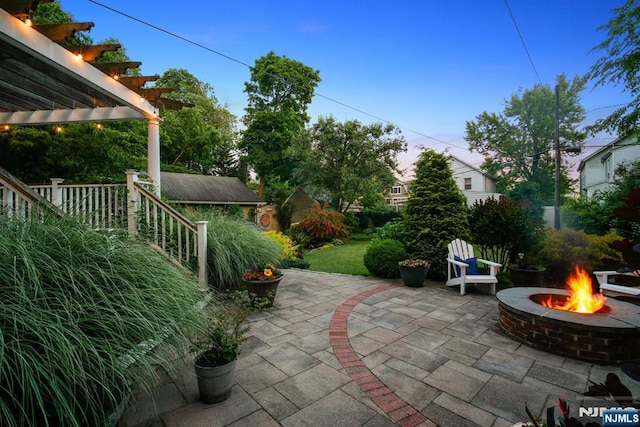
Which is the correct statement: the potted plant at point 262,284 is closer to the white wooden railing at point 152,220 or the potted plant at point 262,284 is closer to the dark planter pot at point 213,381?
the white wooden railing at point 152,220

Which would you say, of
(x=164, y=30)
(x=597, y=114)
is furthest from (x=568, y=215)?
(x=164, y=30)

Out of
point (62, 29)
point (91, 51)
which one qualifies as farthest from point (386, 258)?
point (62, 29)

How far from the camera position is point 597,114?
8859mm

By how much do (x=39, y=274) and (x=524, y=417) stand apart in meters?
3.33

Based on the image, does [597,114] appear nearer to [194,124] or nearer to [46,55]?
[46,55]

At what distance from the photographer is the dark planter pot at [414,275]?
18.2 feet

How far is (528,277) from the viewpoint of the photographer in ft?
17.2

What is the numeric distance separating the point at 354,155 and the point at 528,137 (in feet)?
53.6

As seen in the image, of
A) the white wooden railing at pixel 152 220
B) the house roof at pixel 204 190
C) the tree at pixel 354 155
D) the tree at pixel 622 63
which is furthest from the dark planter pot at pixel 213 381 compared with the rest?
the tree at pixel 354 155

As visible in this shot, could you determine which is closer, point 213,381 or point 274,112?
point 213,381

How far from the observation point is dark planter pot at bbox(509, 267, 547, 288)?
5.19m

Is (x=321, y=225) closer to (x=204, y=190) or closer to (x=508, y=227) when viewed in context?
(x=204, y=190)

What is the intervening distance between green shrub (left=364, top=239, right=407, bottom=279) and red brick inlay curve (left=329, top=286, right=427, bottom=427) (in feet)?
8.80

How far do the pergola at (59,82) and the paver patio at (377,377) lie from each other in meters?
3.96
